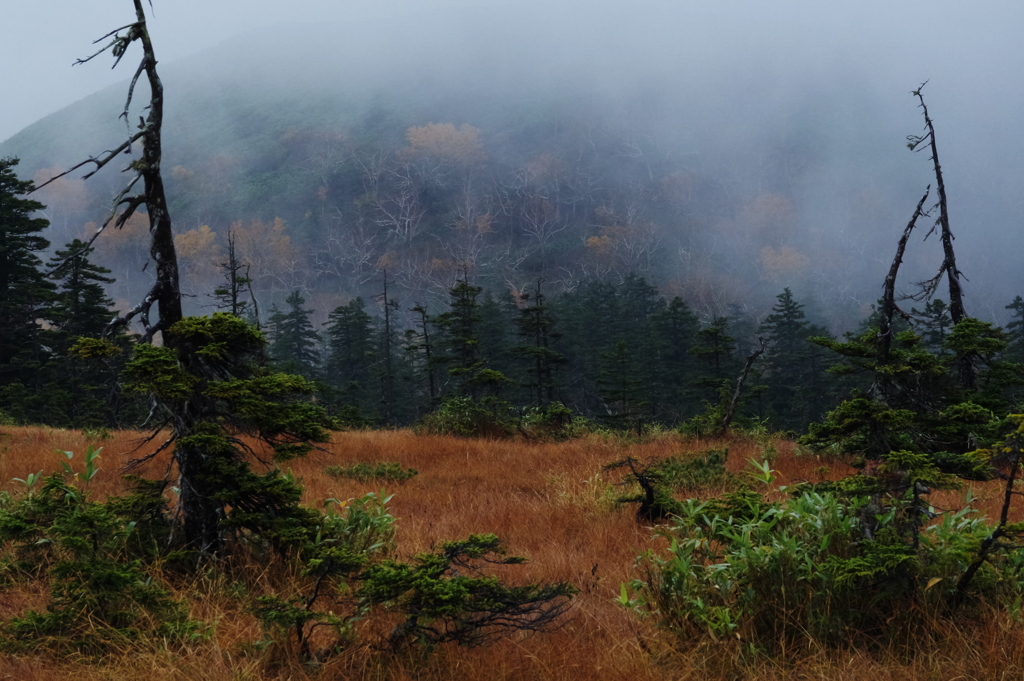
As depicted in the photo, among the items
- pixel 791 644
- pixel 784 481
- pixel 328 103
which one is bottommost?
pixel 784 481

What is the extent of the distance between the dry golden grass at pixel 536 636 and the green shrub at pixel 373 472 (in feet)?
1.29

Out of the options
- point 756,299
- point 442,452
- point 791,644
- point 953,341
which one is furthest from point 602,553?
point 756,299

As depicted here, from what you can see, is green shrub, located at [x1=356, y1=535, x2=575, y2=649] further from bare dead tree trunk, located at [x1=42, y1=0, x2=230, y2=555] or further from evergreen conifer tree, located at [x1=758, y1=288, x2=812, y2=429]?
evergreen conifer tree, located at [x1=758, y1=288, x2=812, y2=429]

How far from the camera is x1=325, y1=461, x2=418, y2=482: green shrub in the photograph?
797 centimetres

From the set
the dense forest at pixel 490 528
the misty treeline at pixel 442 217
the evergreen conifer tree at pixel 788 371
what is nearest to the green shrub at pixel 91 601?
the dense forest at pixel 490 528

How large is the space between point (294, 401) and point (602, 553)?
2.60 metres

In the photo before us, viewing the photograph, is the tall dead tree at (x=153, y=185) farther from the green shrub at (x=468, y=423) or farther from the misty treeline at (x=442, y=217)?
the misty treeline at (x=442, y=217)

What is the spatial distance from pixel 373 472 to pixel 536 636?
538 centimetres

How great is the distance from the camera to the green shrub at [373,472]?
7.97m

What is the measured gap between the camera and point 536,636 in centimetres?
312

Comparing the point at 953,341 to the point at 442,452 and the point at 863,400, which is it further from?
the point at 442,452

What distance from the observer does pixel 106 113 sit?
152m

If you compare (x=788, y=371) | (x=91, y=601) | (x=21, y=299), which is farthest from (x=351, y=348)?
(x=91, y=601)

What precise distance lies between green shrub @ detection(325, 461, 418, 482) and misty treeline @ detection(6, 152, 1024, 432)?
4061 mm
